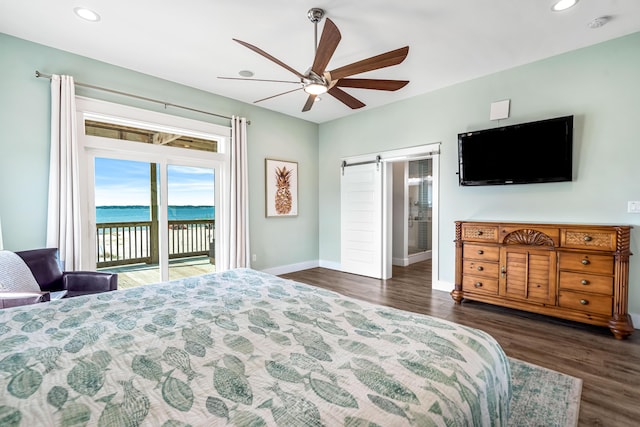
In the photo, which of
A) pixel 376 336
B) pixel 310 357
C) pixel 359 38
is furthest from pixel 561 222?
pixel 310 357

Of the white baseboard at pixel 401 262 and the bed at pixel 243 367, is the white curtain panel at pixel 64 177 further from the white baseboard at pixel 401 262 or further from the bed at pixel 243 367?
the white baseboard at pixel 401 262

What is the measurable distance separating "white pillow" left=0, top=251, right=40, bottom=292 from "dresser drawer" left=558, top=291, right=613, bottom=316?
4.95m

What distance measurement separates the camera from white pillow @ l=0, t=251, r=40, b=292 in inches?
92.0

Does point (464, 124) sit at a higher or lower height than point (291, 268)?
higher

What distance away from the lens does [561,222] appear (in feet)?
11.2

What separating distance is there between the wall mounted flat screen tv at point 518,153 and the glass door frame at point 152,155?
3498mm

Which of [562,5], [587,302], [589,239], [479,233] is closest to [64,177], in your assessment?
[479,233]

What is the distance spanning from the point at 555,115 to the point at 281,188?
13.2 ft

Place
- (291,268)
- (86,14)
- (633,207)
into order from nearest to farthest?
(86,14), (633,207), (291,268)

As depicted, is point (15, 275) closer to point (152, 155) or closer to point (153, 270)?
point (153, 270)

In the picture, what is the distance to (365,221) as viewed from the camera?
5.42 meters

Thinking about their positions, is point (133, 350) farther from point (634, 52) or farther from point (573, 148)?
point (634, 52)

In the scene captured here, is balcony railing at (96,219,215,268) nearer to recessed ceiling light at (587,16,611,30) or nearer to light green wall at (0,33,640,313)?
light green wall at (0,33,640,313)

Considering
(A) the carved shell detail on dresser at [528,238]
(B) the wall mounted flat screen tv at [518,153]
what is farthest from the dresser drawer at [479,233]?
(B) the wall mounted flat screen tv at [518,153]
